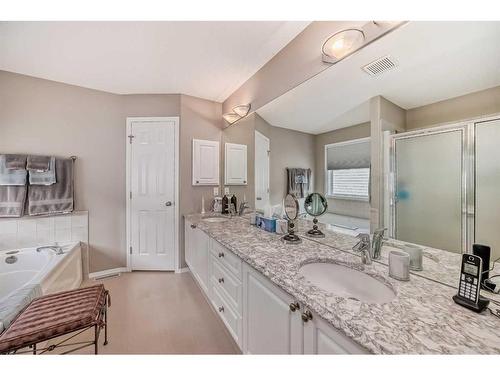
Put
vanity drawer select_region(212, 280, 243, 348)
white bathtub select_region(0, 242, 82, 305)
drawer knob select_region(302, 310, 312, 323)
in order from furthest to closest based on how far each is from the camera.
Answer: white bathtub select_region(0, 242, 82, 305) → vanity drawer select_region(212, 280, 243, 348) → drawer knob select_region(302, 310, 312, 323)

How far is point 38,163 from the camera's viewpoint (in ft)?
6.89

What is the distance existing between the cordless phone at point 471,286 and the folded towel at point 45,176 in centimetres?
326

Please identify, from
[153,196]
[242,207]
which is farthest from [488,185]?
[153,196]

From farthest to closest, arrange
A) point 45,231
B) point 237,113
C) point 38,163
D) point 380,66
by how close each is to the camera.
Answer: point 237,113 → point 45,231 → point 38,163 → point 380,66

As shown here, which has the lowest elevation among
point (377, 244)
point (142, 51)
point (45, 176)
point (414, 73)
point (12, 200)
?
point (377, 244)

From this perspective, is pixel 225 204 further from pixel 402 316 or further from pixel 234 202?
pixel 402 316

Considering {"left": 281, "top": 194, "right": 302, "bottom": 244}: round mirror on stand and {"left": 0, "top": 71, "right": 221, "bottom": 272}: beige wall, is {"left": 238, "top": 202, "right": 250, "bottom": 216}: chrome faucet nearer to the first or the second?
{"left": 0, "top": 71, "right": 221, "bottom": 272}: beige wall

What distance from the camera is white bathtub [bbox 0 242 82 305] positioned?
1.76m

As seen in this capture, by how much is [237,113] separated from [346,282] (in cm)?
204

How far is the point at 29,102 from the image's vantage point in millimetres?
2148

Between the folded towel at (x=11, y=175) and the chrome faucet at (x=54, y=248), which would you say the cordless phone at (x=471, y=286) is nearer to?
the chrome faucet at (x=54, y=248)

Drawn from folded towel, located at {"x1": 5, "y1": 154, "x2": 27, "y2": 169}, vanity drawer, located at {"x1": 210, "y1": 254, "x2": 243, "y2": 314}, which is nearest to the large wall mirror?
vanity drawer, located at {"x1": 210, "y1": 254, "x2": 243, "y2": 314}

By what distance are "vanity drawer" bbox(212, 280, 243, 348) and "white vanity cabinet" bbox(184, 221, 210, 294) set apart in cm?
24
